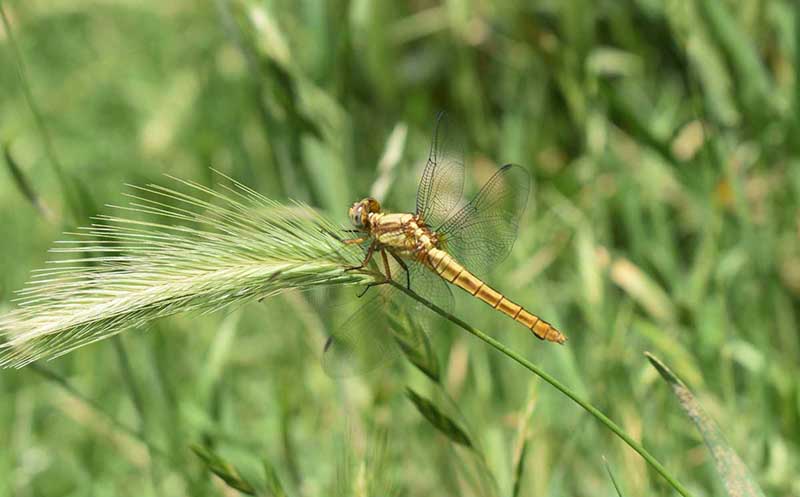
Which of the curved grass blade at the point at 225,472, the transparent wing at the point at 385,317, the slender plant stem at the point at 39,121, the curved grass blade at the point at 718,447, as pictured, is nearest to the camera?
the curved grass blade at the point at 718,447

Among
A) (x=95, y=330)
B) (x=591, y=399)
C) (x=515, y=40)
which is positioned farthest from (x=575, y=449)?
(x=515, y=40)

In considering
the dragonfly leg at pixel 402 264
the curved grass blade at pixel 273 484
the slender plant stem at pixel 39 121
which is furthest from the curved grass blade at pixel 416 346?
the slender plant stem at pixel 39 121

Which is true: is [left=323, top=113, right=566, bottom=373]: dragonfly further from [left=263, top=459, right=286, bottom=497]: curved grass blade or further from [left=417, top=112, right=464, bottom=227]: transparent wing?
[left=263, top=459, right=286, bottom=497]: curved grass blade

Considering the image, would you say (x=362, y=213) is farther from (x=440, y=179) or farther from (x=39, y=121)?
(x=39, y=121)

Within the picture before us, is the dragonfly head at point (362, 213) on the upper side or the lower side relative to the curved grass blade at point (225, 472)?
upper

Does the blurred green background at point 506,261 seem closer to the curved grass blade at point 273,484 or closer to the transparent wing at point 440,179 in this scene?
the curved grass blade at point 273,484

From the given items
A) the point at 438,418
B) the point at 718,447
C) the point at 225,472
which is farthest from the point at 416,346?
the point at 718,447

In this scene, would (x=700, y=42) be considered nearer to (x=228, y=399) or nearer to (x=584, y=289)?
(x=584, y=289)
